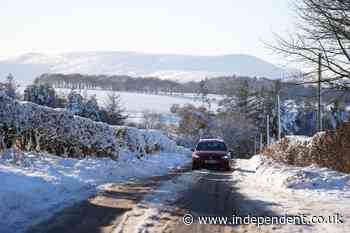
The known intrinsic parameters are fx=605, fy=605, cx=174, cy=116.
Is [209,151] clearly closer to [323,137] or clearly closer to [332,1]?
[323,137]

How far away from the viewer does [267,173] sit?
19469 mm

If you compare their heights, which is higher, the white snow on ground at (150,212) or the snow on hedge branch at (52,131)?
the snow on hedge branch at (52,131)

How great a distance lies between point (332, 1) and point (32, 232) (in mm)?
14136

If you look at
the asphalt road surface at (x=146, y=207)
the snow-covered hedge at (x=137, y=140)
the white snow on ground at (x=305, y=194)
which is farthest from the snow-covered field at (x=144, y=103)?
the asphalt road surface at (x=146, y=207)

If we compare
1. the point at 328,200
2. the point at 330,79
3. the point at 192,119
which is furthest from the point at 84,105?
the point at 328,200

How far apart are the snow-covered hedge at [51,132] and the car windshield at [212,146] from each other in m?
3.97

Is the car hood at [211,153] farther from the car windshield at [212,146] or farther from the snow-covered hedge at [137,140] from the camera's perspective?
the snow-covered hedge at [137,140]

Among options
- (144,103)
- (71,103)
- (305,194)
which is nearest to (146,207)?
(305,194)

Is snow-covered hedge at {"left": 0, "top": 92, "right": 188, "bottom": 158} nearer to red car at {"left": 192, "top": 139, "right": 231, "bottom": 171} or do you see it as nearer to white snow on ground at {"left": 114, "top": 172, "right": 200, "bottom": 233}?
red car at {"left": 192, "top": 139, "right": 231, "bottom": 171}

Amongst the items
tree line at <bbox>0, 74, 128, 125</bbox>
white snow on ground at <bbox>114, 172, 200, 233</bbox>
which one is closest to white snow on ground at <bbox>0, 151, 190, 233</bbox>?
white snow on ground at <bbox>114, 172, 200, 233</bbox>

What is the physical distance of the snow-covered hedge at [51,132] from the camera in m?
21.0

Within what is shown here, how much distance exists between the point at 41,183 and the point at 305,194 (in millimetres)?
5962

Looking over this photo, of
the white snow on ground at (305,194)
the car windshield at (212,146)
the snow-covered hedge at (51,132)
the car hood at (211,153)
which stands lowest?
the car hood at (211,153)

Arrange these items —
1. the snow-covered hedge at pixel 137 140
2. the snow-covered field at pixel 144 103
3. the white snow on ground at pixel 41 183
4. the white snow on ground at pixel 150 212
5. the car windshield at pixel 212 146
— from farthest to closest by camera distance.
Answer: the snow-covered field at pixel 144 103, the snow-covered hedge at pixel 137 140, the car windshield at pixel 212 146, the white snow on ground at pixel 41 183, the white snow on ground at pixel 150 212
